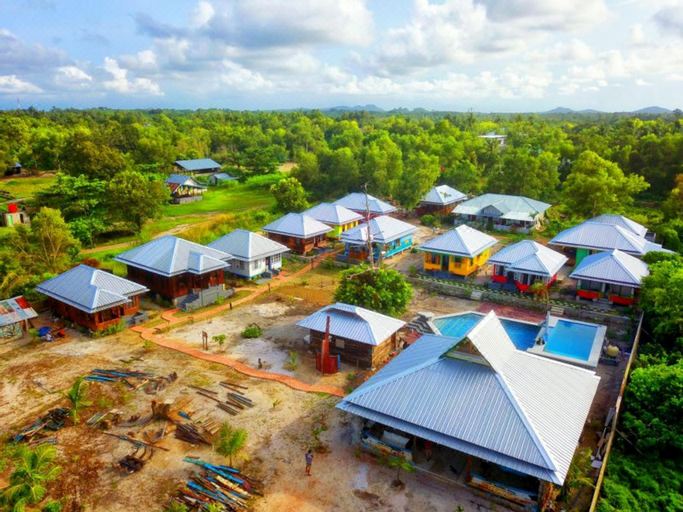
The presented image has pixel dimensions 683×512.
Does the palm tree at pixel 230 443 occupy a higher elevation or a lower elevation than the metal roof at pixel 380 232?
lower

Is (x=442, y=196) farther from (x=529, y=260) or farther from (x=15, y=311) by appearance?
(x=15, y=311)

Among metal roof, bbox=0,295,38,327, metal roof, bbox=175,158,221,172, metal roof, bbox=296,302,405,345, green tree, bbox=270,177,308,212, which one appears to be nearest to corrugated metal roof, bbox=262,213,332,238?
green tree, bbox=270,177,308,212

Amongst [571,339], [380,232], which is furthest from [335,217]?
[571,339]

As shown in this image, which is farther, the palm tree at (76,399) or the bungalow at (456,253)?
the bungalow at (456,253)

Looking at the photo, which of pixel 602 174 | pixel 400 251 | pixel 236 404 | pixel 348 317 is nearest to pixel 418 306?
pixel 348 317

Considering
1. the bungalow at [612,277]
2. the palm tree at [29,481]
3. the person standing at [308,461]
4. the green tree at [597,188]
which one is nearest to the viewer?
the palm tree at [29,481]

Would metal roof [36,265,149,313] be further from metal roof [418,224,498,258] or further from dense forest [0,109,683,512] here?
metal roof [418,224,498,258]

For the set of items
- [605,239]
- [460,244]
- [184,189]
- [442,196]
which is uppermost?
[605,239]

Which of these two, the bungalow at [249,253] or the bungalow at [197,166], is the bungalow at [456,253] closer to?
the bungalow at [249,253]

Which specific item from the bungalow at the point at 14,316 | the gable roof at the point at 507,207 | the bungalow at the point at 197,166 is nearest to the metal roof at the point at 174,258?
the bungalow at the point at 14,316
